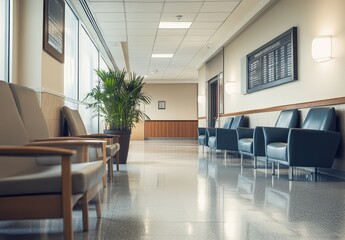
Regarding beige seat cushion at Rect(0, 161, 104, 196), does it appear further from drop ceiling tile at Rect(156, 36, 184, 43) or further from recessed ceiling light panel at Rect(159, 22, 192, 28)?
drop ceiling tile at Rect(156, 36, 184, 43)

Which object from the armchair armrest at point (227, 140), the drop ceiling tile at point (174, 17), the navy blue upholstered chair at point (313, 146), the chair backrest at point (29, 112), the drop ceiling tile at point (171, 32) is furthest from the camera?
the drop ceiling tile at point (171, 32)

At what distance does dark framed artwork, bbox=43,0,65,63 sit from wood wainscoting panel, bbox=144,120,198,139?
11885mm

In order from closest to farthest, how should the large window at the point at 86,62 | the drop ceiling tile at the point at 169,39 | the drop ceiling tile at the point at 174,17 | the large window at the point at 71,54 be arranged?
the large window at the point at 71,54 → the drop ceiling tile at the point at 174,17 → the large window at the point at 86,62 → the drop ceiling tile at the point at 169,39

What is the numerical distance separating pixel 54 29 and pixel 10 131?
8.05 feet

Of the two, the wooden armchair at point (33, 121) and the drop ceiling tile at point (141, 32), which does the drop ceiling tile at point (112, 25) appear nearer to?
the drop ceiling tile at point (141, 32)

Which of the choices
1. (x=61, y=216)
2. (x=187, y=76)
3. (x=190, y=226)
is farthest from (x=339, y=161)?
(x=187, y=76)

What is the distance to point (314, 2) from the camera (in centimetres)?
471

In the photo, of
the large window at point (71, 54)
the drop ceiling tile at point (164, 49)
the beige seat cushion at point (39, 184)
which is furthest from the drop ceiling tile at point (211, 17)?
the beige seat cushion at point (39, 184)

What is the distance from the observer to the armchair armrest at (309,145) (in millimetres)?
4078

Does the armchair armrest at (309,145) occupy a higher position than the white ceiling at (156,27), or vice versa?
the white ceiling at (156,27)

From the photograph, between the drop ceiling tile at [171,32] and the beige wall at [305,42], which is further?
the drop ceiling tile at [171,32]

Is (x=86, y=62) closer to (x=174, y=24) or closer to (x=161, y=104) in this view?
(x=174, y=24)

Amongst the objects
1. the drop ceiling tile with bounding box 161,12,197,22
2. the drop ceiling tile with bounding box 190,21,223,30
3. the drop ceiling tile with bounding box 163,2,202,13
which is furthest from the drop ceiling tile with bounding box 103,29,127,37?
the drop ceiling tile with bounding box 163,2,202,13

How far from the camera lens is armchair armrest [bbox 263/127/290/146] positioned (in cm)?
477
